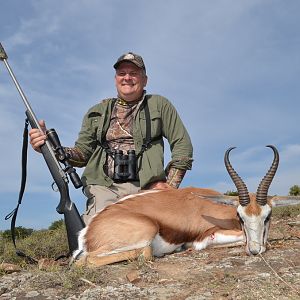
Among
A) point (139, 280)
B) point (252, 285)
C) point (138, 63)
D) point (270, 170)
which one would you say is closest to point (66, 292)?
point (139, 280)

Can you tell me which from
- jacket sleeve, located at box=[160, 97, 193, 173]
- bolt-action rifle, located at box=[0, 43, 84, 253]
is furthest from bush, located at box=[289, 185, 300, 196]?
bolt-action rifle, located at box=[0, 43, 84, 253]

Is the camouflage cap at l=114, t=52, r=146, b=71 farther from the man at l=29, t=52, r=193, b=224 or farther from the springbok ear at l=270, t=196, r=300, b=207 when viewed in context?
the springbok ear at l=270, t=196, r=300, b=207

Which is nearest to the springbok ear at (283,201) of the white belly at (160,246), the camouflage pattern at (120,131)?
the white belly at (160,246)

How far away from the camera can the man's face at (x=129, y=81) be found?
7.12 metres

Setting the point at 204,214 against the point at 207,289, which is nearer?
the point at 207,289

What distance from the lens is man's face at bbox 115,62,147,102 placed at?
7.12 meters

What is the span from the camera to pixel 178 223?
5352 millimetres

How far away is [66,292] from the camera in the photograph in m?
3.71

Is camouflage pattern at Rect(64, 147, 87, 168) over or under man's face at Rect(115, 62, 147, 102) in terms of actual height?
under

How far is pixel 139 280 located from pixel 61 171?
260 centimetres

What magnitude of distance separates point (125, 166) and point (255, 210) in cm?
231

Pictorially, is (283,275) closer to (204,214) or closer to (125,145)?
(204,214)

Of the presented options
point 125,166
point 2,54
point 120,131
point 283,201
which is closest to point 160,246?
point 283,201

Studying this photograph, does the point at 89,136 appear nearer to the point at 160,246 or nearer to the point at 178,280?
the point at 160,246
